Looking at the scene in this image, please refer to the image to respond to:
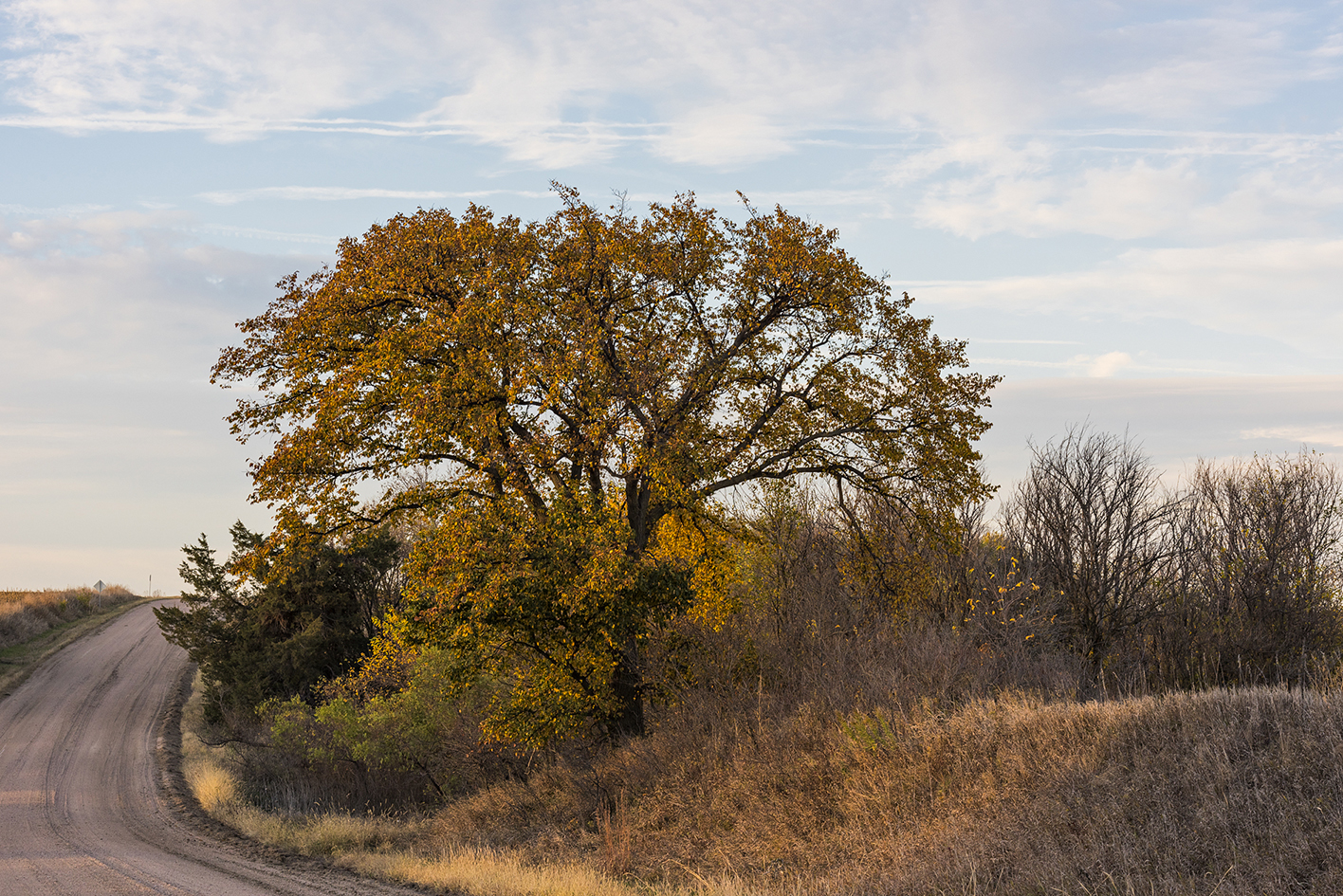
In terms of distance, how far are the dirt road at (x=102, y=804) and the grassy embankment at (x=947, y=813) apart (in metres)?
1.47

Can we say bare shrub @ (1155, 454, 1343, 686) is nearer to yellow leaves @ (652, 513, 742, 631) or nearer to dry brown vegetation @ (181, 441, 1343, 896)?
dry brown vegetation @ (181, 441, 1343, 896)

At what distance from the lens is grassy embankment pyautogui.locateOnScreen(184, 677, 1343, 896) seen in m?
9.29

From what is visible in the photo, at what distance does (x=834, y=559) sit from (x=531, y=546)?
15942 mm

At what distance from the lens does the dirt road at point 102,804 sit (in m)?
13.8

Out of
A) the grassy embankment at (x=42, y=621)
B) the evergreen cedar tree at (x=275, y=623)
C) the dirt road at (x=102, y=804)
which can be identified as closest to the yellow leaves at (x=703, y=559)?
the dirt road at (x=102, y=804)

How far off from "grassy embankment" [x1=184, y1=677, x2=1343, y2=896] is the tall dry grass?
109ft

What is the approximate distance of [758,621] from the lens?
71.6 feet

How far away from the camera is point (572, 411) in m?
18.8

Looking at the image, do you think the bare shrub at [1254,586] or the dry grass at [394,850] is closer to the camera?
the dry grass at [394,850]

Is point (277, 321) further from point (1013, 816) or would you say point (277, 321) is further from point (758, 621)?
point (1013, 816)

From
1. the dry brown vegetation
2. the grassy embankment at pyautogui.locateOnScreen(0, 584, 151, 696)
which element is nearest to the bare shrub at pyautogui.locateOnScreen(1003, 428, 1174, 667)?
the dry brown vegetation

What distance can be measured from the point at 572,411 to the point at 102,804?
46.3 ft

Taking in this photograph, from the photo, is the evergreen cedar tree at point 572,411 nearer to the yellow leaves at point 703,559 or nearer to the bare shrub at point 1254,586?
the yellow leaves at point 703,559

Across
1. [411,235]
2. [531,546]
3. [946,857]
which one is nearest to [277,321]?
[411,235]
